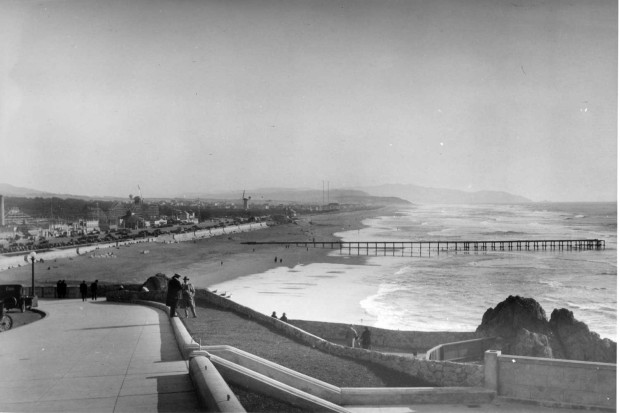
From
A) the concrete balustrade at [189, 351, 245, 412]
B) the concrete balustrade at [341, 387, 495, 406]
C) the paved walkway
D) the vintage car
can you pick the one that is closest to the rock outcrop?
the concrete balustrade at [341, 387, 495, 406]

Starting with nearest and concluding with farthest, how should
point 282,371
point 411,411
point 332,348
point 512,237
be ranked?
1. point 282,371
2. point 411,411
3. point 332,348
4. point 512,237

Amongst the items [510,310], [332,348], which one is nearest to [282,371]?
[332,348]

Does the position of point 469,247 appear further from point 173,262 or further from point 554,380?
point 554,380

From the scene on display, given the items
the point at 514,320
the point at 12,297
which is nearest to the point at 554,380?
the point at 514,320

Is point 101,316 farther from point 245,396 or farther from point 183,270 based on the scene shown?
point 183,270

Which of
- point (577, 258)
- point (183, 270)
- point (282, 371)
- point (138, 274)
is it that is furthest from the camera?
point (577, 258)

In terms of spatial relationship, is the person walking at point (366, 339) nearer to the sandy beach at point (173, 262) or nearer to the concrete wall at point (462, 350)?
the concrete wall at point (462, 350)
